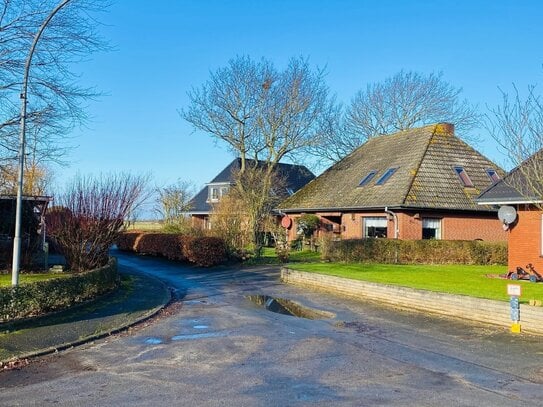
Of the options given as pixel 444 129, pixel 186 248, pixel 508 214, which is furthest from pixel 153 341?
pixel 444 129

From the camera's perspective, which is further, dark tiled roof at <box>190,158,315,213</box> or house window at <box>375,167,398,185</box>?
dark tiled roof at <box>190,158,315,213</box>

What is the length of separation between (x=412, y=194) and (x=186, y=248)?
11569mm

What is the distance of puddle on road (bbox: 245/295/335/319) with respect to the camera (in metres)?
13.3

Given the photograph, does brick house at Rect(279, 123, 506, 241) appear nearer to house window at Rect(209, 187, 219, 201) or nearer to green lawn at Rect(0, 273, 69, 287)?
green lawn at Rect(0, 273, 69, 287)

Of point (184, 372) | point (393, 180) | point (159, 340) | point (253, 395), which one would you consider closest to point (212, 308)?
point (159, 340)

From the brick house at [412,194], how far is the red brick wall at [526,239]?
288 inches

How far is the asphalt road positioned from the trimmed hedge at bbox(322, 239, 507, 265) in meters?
10.9

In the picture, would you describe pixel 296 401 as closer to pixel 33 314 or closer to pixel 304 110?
pixel 33 314

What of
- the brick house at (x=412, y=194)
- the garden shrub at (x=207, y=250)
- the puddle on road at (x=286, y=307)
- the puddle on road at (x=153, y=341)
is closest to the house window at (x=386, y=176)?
the brick house at (x=412, y=194)

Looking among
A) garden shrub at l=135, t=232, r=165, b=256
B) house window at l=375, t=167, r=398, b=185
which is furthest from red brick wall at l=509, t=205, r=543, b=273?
garden shrub at l=135, t=232, r=165, b=256

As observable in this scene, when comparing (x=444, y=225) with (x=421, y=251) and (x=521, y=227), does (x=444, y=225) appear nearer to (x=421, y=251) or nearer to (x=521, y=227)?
(x=421, y=251)

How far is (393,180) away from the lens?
94.9 ft

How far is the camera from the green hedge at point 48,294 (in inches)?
440

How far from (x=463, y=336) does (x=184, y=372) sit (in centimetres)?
569
